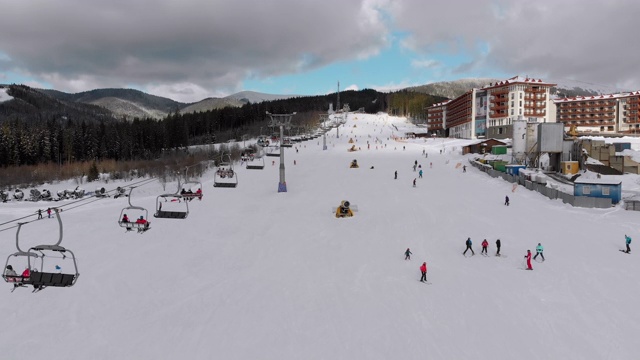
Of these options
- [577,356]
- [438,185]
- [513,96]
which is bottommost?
[577,356]

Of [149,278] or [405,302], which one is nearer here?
[405,302]

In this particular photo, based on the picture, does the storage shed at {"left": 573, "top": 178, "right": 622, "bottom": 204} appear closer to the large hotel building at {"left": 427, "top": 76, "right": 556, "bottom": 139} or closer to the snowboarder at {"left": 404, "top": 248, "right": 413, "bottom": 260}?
the snowboarder at {"left": 404, "top": 248, "right": 413, "bottom": 260}

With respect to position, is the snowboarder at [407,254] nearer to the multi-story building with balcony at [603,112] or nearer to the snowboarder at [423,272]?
the snowboarder at [423,272]

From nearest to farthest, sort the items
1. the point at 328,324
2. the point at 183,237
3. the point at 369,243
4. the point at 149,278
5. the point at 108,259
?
1. the point at 328,324
2. the point at 149,278
3. the point at 108,259
4. the point at 369,243
5. the point at 183,237

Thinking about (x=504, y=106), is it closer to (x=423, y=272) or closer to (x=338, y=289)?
(x=423, y=272)

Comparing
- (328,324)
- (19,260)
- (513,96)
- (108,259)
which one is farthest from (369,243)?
(513,96)

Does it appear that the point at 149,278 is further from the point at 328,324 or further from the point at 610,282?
the point at 610,282

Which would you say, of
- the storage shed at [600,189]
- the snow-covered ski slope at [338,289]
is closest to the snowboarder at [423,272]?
the snow-covered ski slope at [338,289]

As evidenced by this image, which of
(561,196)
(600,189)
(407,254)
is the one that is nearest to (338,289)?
(407,254)
